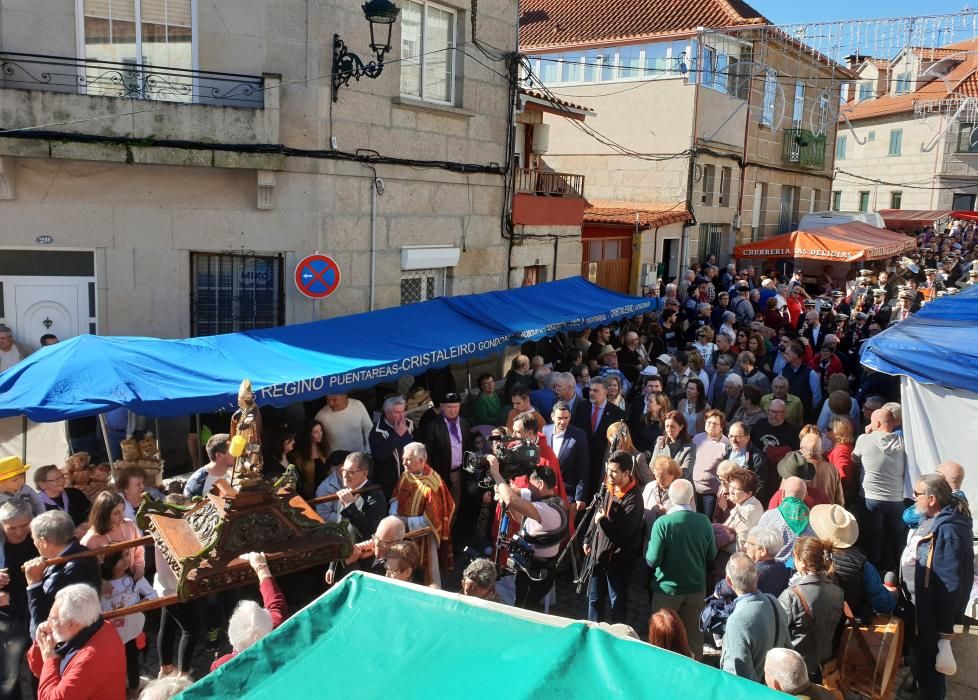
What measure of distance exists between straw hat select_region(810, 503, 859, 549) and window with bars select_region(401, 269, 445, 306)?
698 cm

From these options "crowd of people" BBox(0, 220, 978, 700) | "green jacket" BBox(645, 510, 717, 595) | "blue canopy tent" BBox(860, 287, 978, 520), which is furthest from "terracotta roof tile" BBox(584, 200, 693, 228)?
"green jacket" BBox(645, 510, 717, 595)

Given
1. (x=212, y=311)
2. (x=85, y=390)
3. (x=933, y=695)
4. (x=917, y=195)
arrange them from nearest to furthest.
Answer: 1. (x=933, y=695)
2. (x=85, y=390)
3. (x=212, y=311)
4. (x=917, y=195)

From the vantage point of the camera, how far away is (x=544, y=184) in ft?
46.7

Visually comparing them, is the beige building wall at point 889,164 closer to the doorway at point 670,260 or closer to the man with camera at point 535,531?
the doorway at point 670,260

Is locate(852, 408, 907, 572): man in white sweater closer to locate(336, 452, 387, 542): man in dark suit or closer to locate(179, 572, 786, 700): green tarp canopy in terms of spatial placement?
locate(336, 452, 387, 542): man in dark suit

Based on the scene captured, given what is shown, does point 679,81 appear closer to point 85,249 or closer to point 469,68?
point 469,68

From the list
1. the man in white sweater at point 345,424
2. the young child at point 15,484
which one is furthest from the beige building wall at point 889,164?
the young child at point 15,484

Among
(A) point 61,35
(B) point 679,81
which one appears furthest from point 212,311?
(B) point 679,81

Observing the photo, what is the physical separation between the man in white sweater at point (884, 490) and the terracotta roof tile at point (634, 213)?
431 inches

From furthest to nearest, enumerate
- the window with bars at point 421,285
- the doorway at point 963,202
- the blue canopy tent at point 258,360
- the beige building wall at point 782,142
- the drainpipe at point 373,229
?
1. the doorway at point 963,202
2. the beige building wall at point 782,142
3. the window with bars at point 421,285
4. the drainpipe at point 373,229
5. the blue canopy tent at point 258,360

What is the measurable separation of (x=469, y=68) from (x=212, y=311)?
5093mm

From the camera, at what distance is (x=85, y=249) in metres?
8.77

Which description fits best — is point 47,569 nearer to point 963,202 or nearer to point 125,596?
point 125,596

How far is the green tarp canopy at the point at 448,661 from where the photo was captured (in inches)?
111
